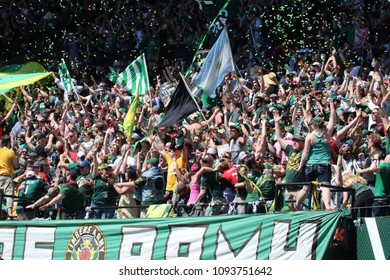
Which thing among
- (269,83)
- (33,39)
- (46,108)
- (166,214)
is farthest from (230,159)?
(33,39)

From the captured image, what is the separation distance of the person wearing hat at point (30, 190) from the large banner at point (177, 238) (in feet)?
1.54

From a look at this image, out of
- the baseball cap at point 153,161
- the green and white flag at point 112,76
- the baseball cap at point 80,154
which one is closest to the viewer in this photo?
the baseball cap at point 153,161

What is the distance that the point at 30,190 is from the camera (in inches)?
708

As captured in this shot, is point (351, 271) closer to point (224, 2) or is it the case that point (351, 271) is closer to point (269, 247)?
point (269, 247)

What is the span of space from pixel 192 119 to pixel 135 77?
2.62 metres

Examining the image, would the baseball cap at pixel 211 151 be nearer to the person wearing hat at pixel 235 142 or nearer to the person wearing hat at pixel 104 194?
the person wearing hat at pixel 235 142

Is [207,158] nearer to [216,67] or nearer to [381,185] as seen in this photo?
[381,185]

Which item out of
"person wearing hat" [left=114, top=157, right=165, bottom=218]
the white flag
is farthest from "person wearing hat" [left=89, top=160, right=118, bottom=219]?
the white flag

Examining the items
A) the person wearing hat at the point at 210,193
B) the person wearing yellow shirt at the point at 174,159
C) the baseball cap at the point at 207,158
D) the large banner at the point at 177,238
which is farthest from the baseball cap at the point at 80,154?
the person wearing hat at the point at 210,193

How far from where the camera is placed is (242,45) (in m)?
25.5

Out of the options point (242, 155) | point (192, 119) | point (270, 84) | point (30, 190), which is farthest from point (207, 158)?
point (270, 84)

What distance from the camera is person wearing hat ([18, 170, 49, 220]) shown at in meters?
17.7

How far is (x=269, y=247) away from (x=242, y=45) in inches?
449

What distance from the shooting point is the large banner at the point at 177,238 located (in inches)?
563
